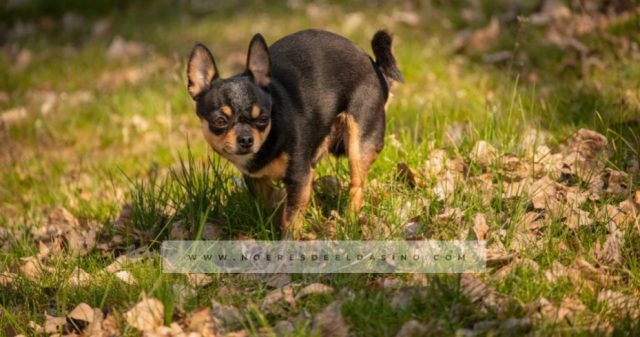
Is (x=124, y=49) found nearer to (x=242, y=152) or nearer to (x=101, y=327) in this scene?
(x=242, y=152)

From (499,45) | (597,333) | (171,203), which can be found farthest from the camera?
(499,45)

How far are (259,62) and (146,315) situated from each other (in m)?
1.37

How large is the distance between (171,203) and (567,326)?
2.30 metres

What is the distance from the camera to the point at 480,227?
12.0 feet

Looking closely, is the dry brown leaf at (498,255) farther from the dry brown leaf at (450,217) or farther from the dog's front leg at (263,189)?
the dog's front leg at (263,189)

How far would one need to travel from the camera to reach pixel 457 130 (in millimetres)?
4941

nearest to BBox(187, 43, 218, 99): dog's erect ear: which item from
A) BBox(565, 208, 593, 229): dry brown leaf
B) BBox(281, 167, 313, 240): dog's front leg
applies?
BBox(281, 167, 313, 240): dog's front leg

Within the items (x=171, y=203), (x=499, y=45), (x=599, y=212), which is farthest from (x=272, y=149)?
A: (x=499, y=45)

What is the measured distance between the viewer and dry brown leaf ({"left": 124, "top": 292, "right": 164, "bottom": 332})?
3.17 meters

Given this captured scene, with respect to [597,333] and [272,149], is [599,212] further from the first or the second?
[272,149]

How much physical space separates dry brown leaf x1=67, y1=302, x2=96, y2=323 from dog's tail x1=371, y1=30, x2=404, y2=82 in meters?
2.08

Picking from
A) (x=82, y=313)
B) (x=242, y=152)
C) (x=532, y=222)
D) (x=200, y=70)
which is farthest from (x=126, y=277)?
(x=532, y=222)

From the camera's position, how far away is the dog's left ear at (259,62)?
12.7 ft

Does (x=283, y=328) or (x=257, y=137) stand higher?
(x=257, y=137)
